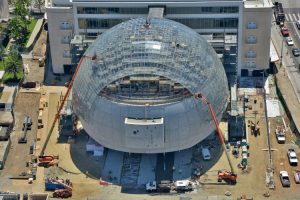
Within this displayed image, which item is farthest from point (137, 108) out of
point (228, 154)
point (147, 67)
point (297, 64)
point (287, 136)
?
point (297, 64)

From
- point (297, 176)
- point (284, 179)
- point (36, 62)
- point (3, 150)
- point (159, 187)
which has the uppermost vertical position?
point (36, 62)

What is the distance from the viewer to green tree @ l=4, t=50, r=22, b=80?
163 meters

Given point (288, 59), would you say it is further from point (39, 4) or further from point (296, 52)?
point (39, 4)

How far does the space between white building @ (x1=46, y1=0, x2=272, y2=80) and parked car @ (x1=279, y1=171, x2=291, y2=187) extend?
27.6 meters

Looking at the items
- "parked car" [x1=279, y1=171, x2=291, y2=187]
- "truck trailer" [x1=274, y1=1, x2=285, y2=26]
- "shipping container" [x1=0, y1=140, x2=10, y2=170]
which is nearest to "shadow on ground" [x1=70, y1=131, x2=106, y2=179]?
"shipping container" [x1=0, y1=140, x2=10, y2=170]

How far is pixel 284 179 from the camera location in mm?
136250

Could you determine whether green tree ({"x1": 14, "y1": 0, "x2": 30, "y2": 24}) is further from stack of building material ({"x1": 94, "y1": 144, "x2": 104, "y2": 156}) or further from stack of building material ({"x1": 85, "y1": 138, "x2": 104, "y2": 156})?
stack of building material ({"x1": 94, "y1": 144, "x2": 104, "y2": 156})

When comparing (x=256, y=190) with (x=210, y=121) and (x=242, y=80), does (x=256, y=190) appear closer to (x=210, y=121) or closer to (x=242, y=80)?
(x=210, y=121)

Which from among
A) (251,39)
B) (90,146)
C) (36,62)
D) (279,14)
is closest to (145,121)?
(90,146)

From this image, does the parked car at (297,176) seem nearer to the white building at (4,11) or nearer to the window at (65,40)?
the window at (65,40)

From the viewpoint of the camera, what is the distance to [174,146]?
14050 cm

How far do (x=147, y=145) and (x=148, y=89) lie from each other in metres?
9.69

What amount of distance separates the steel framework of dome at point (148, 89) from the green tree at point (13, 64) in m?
23.6

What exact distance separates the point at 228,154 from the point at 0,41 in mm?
61193
